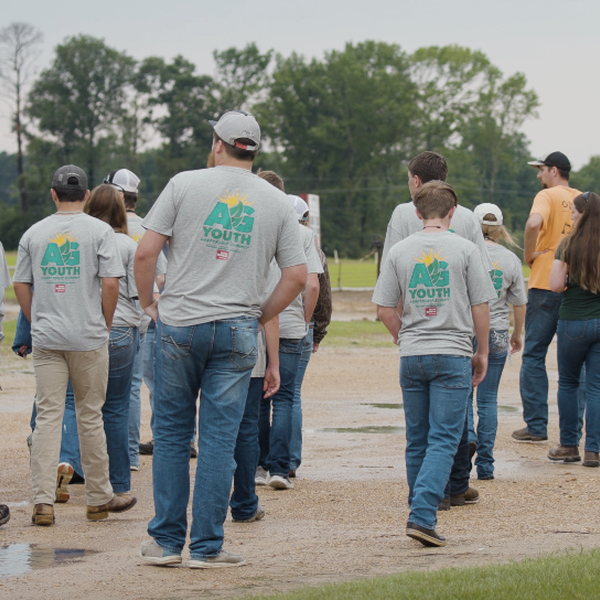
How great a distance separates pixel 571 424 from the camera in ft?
25.6

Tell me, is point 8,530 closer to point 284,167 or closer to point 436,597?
point 436,597

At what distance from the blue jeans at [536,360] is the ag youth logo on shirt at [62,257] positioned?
4.68 m

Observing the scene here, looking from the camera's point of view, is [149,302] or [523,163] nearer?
[149,302]

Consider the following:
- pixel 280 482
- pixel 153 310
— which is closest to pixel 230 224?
pixel 153 310

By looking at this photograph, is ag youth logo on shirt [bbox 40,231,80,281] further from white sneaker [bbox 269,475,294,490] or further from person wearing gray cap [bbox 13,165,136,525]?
white sneaker [bbox 269,475,294,490]

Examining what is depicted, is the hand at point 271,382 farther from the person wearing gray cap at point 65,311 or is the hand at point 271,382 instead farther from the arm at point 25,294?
the arm at point 25,294

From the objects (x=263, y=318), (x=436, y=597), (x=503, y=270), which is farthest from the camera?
(x=503, y=270)

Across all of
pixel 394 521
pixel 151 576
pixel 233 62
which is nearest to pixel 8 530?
pixel 151 576

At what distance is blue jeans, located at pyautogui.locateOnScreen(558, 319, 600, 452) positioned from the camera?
7.56 m

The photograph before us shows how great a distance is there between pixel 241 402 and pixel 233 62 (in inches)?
3256

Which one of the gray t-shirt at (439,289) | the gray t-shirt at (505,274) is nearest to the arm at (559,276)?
the gray t-shirt at (505,274)

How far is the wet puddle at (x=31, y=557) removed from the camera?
15.2 ft

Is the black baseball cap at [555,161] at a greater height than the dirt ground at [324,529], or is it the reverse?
the black baseball cap at [555,161]

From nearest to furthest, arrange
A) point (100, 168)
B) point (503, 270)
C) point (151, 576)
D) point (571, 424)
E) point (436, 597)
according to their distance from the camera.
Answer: point (436, 597) < point (151, 576) < point (503, 270) < point (571, 424) < point (100, 168)
